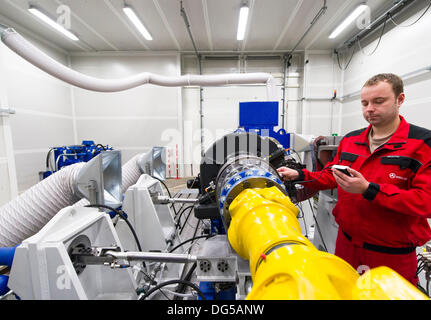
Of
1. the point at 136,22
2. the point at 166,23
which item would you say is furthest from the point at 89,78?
the point at 166,23

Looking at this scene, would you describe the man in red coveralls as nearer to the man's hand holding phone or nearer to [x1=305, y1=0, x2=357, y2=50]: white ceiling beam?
the man's hand holding phone

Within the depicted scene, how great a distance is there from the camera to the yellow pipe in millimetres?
238

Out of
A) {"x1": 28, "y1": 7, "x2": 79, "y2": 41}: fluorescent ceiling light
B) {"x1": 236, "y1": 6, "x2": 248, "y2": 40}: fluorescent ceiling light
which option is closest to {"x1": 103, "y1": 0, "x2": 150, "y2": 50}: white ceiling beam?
{"x1": 28, "y1": 7, "x2": 79, "y2": 41}: fluorescent ceiling light

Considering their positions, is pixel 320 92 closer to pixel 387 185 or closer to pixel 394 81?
pixel 394 81

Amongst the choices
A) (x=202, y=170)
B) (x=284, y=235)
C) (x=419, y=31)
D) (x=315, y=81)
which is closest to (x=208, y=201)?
(x=202, y=170)

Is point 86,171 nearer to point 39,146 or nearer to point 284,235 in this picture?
point 284,235

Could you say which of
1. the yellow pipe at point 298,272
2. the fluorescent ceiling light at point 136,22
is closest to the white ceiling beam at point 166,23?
the fluorescent ceiling light at point 136,22

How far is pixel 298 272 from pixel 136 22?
4.93 m

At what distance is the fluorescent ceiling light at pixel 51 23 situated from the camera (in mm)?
3531

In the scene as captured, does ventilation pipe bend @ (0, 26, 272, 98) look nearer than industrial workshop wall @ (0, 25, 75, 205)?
Yes

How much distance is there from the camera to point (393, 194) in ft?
2.72

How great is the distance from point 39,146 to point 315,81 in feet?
22.8

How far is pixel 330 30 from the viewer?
429 cm

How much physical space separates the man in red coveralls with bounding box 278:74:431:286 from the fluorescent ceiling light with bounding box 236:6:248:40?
338cm
